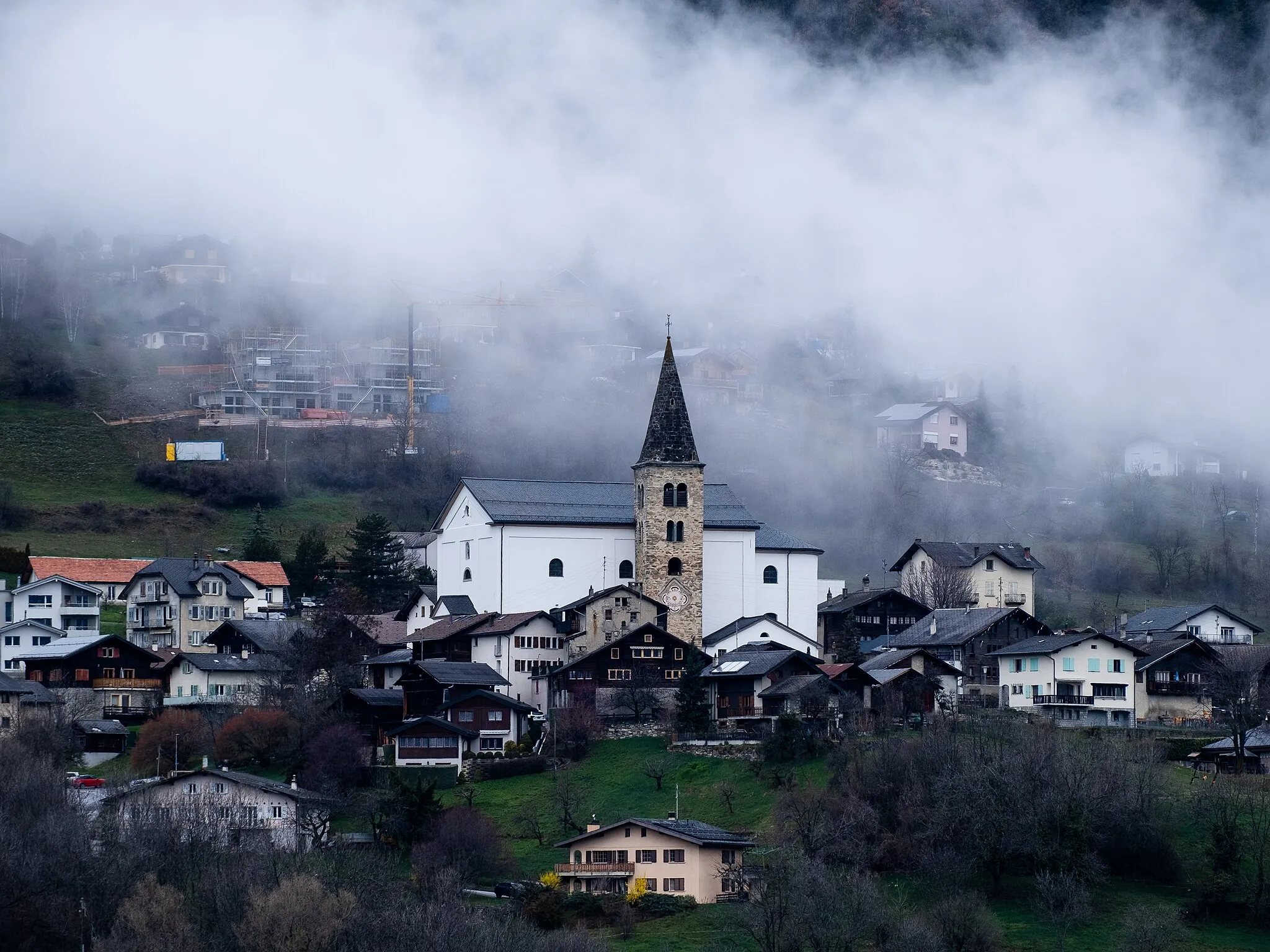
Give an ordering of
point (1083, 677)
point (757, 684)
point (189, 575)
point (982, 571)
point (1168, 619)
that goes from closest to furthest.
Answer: point (757, 684), point (1083, 677), point (1168, 619), point (189, 575), point (982, 571)

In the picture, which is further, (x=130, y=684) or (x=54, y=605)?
(x=54, y=605)

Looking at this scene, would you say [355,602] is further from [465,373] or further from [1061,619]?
[465,373]

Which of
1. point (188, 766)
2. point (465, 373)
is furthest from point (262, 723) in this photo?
point (465, 373)

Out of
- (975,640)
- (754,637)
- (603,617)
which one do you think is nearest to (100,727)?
(603,617)

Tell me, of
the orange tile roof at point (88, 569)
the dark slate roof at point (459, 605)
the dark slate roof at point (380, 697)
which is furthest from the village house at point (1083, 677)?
the orange tile roof at point (88, 569)

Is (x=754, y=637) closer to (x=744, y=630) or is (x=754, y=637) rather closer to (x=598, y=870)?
(x=744, y=630)

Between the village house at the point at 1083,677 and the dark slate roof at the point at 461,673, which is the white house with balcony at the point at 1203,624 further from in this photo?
the dark slate roof at the point at 461,673

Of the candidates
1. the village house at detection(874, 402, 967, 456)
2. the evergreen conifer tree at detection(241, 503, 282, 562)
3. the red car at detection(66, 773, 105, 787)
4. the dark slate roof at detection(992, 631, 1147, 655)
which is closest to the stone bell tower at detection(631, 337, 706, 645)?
the dark slate roof at detection(992, 631, 1147, 655)

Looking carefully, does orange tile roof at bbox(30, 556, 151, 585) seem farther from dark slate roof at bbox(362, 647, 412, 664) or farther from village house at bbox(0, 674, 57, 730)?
dark slate roof at bbox(362, 647, 412, 664)

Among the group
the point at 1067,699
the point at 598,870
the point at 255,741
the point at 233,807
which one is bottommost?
the point at 598,870
